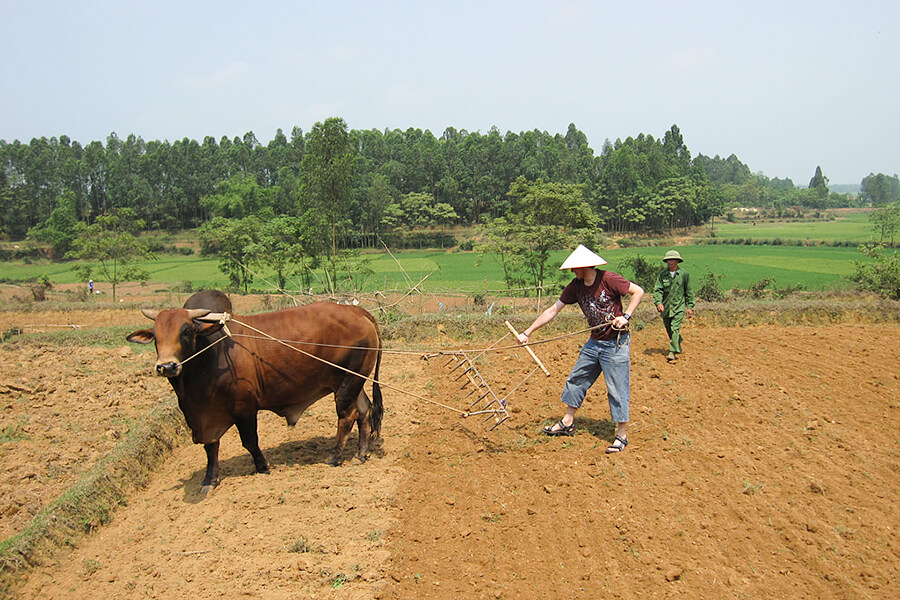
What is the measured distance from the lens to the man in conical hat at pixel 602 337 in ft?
20.3

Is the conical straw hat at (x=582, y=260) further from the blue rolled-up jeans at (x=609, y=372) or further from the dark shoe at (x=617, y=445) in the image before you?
the dark shoe at (x=617, y=445)

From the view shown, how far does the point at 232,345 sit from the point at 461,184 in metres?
64.3

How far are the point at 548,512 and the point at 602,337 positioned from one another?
2066 mm

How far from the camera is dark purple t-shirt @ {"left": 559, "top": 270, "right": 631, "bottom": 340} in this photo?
6.31 metres

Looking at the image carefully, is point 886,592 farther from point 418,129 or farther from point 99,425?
point 418,129

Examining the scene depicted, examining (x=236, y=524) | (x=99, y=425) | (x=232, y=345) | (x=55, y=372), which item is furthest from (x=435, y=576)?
(x=55, y=372)

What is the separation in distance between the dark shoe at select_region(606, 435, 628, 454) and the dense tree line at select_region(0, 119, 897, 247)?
2080 inches

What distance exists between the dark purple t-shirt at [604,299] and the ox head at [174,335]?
3.73 meters

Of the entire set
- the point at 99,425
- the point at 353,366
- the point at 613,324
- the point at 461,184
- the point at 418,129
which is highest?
the point at 418,129

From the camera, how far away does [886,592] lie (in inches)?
151

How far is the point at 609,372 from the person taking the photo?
20.7ft

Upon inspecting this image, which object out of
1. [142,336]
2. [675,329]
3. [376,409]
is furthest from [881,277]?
[142,336]

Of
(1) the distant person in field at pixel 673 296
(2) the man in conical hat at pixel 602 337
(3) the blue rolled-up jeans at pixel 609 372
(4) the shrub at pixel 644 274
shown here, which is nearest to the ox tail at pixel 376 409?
(2) the man in conical hat at pixel 602 337

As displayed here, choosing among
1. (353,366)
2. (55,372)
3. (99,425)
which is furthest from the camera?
(55,372)
